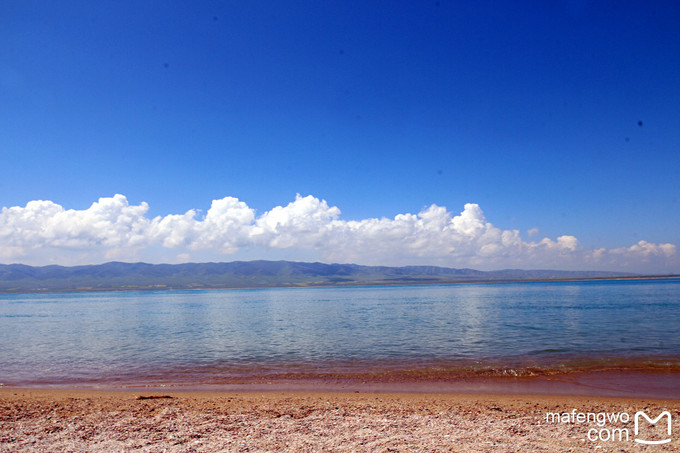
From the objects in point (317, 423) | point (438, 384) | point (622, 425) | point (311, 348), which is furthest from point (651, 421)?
point (311, 348)

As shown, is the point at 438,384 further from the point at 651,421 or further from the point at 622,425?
the point at 651,421

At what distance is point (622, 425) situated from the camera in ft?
30.3

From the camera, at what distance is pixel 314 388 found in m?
14.9

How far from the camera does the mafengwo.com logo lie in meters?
8.34

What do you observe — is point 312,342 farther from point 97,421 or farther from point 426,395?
point 97,421

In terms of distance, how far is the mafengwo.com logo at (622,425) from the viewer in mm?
8344

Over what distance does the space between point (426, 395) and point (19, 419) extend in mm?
11006

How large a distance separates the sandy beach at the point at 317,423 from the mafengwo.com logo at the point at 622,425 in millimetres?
63

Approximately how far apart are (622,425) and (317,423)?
673 cm

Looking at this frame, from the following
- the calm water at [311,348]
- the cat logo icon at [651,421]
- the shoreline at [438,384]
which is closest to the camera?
the cat logo icon at [651,421]

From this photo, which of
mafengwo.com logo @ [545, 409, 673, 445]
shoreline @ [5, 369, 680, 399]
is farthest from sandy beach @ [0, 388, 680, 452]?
shoreline @ [5, 369, 680, 399]

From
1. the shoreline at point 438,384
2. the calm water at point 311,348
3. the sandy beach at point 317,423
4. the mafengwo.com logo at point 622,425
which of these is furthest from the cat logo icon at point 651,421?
the calm water at point 311,348

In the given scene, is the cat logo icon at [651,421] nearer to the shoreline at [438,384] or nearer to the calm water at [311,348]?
the shoreline at [438,384]

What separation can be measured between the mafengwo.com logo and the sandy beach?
63 mm
